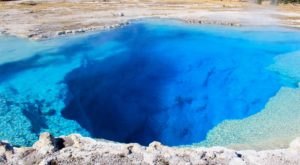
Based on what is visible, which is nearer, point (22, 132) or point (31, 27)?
point (22, 132)

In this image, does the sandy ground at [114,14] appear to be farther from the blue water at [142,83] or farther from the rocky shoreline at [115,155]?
the rocky shoreline at [115,155]

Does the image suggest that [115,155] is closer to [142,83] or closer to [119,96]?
[119,96]

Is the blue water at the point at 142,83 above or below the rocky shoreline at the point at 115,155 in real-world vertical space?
below

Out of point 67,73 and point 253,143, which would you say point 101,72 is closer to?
point 67,73

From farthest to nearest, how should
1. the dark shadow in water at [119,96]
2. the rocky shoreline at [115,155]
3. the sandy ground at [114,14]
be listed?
1. the sandy ground at [114,14]
2. the dark shadow in water at [119,96]
3. the rocky shoreline at [115,155]

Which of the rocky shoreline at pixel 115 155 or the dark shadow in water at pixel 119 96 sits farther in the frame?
the dark shadow in water at pixel 119 96

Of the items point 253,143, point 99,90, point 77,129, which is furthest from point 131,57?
point 253,143

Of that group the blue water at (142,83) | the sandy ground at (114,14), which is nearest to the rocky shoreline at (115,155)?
the blue water at (142,83)
